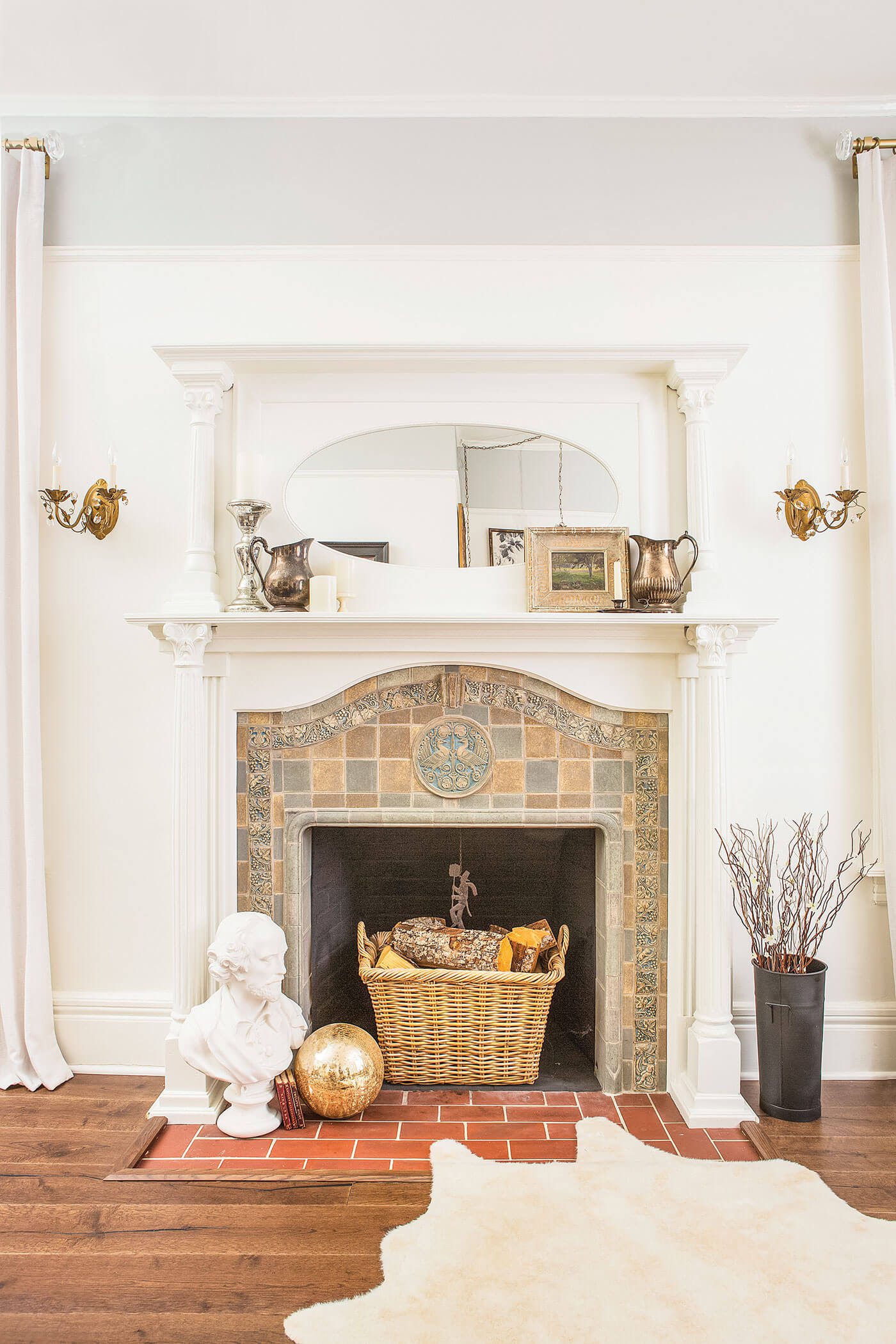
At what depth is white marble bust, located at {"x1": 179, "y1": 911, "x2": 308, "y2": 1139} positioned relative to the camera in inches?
90.6

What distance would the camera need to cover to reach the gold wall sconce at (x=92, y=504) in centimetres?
262

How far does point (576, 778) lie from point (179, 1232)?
5.00ft

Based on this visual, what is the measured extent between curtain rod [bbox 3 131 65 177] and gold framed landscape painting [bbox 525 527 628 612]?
1.91 m

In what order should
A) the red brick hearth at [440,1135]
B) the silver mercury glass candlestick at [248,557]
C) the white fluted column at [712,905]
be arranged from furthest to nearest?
the silver mercury glass candlestick at [248,557], the white fluted column at [712,905], the red brick hearth at [440,1135]

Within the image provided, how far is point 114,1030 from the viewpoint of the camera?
107 inches

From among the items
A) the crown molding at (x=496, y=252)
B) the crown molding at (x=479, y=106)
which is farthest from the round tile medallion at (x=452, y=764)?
the crown molding at (x=479, y=106)

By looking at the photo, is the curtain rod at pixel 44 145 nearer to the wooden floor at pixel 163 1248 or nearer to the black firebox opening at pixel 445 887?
the black firebox opening at pixel 445 887

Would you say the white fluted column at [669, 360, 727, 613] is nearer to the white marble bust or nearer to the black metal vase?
the black metal vase

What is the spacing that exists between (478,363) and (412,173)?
0.69 metres

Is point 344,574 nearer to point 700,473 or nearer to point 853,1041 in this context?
point 700,473

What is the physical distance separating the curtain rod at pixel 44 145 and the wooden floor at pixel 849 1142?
353cm

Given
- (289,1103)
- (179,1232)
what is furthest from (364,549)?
(179,1232)

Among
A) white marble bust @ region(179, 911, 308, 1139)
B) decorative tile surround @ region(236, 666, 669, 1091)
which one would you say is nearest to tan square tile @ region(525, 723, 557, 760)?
decorative tile surround @ region(236, 666, 669, 1091)

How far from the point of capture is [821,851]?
8.84 feet
